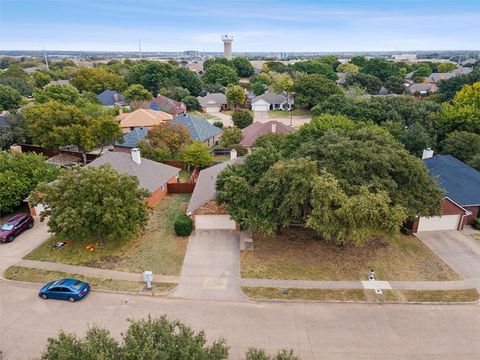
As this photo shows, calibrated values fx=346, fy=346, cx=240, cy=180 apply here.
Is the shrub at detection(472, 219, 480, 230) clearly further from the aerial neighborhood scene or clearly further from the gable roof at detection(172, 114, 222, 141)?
the gable roof at detection(172, 114, 222, 141)

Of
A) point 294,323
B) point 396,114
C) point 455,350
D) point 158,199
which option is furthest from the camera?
point 396,114

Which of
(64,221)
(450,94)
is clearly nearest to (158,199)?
(64,221)

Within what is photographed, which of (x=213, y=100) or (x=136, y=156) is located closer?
(x=136, y=156)

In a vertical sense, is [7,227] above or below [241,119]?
below

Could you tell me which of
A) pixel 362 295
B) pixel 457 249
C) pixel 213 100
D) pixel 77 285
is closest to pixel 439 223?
pixel 457 249

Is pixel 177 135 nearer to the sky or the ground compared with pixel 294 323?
nearer to the sky

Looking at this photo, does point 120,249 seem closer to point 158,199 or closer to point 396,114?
point 158,199

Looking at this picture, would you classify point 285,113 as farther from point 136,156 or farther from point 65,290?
point 65,290
